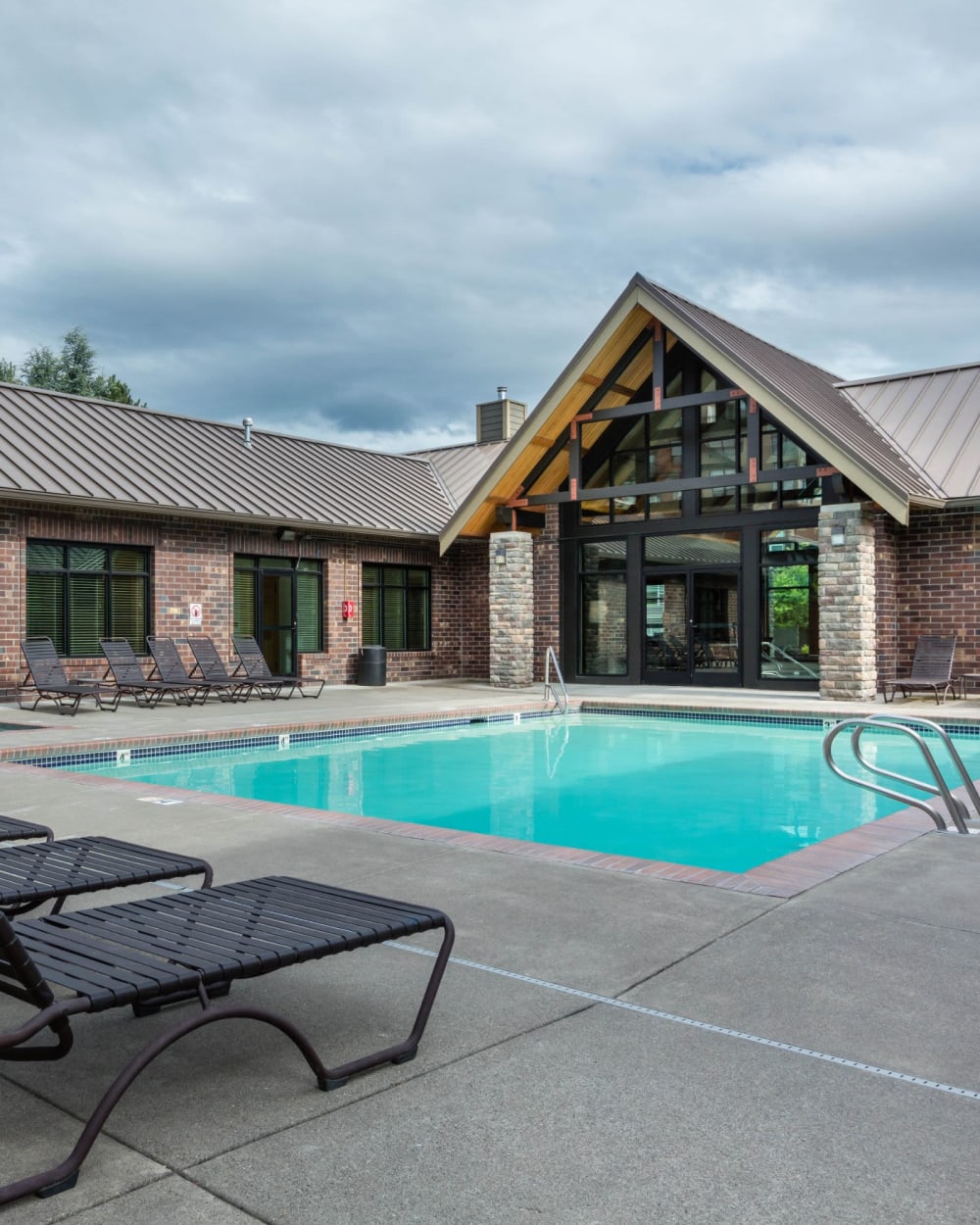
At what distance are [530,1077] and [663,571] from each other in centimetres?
1539

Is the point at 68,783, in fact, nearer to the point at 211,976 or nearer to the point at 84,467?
the point at 211,976

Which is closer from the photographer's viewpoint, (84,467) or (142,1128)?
(142,1128)

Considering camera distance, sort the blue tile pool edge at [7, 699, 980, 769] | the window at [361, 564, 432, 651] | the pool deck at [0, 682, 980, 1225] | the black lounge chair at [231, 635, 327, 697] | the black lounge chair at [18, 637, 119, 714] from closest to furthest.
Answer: the pool deck at [0, 682, 980, 1225], the blue tile pool edge at [7, 699, 980, 769], the black lounge chair at [18, 637, 119, 714], the black lounge chair at [231, 635, 327, 697], the window at [361, 564, 432, 651]

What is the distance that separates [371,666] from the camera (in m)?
19.4

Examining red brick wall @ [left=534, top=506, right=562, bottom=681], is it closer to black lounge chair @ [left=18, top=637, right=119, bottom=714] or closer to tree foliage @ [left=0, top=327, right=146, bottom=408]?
black lounge chair @ [left=18, top=637, right=119, bottom=714]

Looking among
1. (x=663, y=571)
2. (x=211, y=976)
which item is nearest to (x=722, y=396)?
(x=663, y=571)

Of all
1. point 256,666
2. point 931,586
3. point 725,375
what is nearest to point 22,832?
point 256,666

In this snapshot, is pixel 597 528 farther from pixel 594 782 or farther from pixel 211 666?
pixel 594 782

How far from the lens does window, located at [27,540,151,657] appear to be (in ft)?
50.7

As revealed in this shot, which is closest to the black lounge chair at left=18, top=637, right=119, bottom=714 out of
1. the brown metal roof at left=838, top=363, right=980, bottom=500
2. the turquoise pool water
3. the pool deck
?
the turquoise pool water

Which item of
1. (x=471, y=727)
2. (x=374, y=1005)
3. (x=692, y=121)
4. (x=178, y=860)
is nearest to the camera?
(x=374, y=1005)

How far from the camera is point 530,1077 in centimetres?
293

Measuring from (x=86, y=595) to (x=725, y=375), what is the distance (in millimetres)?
9759

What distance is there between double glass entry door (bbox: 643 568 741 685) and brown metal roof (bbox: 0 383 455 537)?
4.48 m
